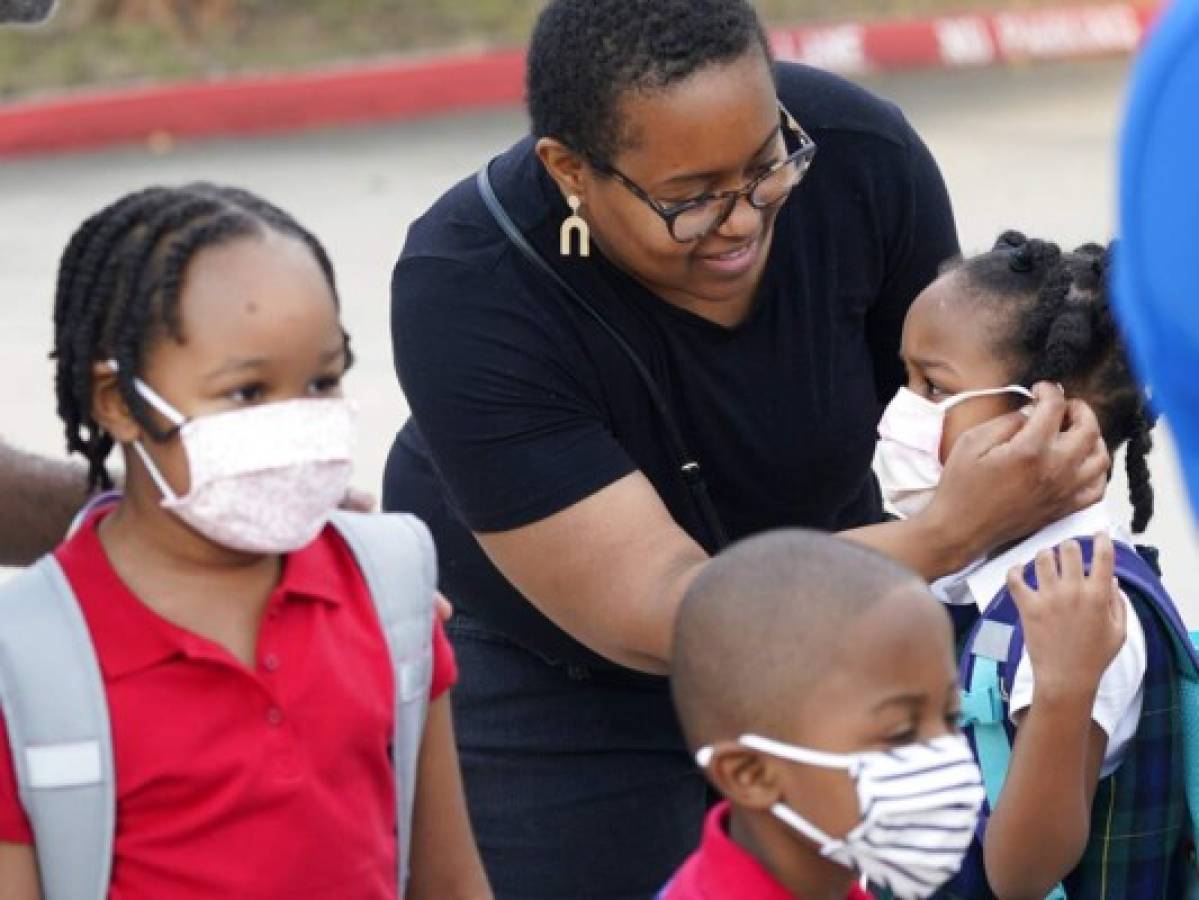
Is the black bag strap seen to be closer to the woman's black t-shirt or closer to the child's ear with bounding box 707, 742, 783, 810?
the woman's black t-shirt

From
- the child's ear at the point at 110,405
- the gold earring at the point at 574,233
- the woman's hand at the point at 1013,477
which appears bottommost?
the woman's hand at the point at 1013,477

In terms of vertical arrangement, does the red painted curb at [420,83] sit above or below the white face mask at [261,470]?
below

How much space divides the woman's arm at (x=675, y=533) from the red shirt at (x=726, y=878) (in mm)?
457

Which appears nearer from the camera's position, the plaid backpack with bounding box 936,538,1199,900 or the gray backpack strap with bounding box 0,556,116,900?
the gray backpack strap with bounding box 0,556,116,900

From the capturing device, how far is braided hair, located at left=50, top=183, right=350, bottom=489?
2584mm

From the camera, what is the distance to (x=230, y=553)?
2.65 m

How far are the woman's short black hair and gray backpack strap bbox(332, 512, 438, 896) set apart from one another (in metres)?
0.66

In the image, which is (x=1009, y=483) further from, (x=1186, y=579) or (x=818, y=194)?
(x=1186, y=579)

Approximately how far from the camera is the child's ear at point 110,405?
2629 mm

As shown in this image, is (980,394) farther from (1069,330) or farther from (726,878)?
(726,878)

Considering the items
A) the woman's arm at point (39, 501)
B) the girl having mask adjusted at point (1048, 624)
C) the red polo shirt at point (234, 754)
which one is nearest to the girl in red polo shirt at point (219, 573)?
the red polo shirt at point (234, 754)

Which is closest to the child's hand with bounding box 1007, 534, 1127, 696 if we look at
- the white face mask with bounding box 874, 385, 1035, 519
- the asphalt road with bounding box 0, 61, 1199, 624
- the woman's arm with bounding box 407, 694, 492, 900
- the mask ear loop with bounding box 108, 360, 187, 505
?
the white face mask with bounding box 874, 385, 1035, 519

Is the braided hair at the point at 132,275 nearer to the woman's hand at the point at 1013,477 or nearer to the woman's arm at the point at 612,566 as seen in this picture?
the woman's arm at the point at 612,566

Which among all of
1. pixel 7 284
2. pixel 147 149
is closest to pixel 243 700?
pixel 7 284
